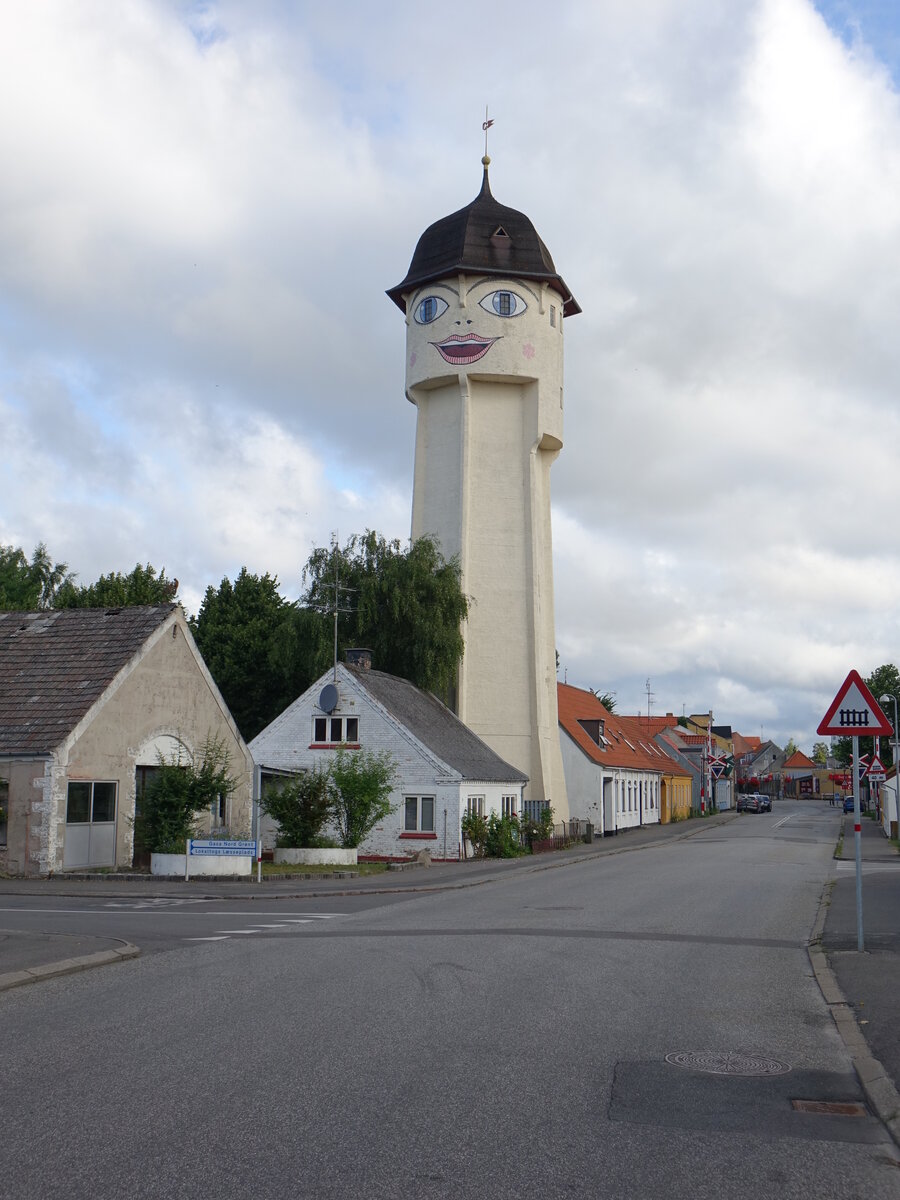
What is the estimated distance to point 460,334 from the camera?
47219mm

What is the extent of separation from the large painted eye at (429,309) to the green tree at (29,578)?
26.1 m

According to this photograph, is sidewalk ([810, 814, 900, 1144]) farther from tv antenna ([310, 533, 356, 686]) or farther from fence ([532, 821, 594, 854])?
tv antenna ([310, 533, 356, 686])

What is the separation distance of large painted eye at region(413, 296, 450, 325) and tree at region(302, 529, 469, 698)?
30.7ft

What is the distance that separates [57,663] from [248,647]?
77.1 ft

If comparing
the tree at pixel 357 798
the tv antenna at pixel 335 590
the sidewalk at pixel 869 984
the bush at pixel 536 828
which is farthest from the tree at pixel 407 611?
the sidewalk at pixel 869 984

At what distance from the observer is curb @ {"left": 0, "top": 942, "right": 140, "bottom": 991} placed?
11.0 m

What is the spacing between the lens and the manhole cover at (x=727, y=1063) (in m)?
7.64

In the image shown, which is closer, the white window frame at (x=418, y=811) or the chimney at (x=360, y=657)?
the white window frame at (x=418, y=811)

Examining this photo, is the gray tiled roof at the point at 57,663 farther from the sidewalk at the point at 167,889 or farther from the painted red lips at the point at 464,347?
the painted red lips at the point at 464,347

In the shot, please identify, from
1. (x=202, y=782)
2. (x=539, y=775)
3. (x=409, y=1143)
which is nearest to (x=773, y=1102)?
(x=409, y=1143)

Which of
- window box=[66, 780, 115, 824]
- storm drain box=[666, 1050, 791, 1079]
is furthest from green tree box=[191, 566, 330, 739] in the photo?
storm drain box=[666, 1050, 791, 1079]

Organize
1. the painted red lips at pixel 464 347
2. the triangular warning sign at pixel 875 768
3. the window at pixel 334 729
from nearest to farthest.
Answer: the window at pixel 334 729, the triangular warning sign at pixel 875 768, the painted red lips at pixel 464 347

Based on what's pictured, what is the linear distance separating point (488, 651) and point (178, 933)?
31144 millimetres

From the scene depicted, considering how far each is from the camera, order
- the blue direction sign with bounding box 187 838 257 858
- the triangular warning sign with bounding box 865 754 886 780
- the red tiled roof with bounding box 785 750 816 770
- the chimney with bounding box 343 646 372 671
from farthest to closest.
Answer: the red tiled roof with bounding box 785 750 816 770 < the triangular warning sign with bounding box 865 754 886 780 < the chimney with bounding box 343 646 372 671 < the blue direction sign with bounding box 187 838 257 858
